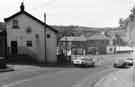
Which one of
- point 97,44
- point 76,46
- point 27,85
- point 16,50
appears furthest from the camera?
point 97,44

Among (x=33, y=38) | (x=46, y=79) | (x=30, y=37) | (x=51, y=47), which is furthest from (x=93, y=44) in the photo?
(x=46, y=79)

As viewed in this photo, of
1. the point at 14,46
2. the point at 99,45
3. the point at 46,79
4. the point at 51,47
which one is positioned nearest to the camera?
the point at 46,79

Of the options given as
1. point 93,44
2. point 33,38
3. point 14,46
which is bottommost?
point 14,46

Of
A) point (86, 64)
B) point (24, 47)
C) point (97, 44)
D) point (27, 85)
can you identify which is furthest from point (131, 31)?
point (97, 44)

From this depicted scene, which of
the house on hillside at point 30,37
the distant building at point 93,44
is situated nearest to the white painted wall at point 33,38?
the house on hillside at point 30,37

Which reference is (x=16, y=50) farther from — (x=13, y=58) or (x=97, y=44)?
(x=97, y=44)

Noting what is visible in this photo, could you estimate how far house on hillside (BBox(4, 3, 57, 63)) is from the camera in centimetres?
3094

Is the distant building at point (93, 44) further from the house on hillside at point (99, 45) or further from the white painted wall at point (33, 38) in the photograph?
the white painted wall at point (33, 38)

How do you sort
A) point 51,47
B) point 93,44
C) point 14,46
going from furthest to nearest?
1. point 93,44
2. point 51,47
3. point 14,46

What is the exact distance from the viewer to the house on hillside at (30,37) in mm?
30938

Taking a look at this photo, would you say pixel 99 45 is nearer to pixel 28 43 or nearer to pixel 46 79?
pixel 28 43

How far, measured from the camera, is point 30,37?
31594 mm

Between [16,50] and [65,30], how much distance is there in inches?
1082

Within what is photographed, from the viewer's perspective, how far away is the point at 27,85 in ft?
40.5
